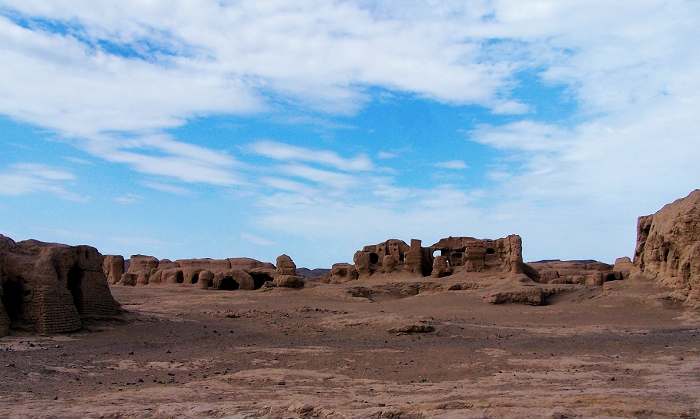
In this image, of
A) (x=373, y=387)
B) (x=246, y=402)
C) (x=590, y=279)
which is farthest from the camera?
(x=590, y=279)

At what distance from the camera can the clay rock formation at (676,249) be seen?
58.2 feet

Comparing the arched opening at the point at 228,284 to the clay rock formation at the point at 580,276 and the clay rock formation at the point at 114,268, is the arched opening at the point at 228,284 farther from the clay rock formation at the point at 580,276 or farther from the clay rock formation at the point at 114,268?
the clay rock formation at the point at 580,276

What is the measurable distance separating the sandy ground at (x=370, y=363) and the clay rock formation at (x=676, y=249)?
0.64 metres

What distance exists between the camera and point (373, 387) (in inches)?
307

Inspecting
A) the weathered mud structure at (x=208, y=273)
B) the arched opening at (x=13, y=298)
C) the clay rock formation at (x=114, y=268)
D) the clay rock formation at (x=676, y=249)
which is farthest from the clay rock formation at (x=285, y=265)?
the arched opening at (x=13, y=298)

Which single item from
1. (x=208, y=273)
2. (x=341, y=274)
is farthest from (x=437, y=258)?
(x=208, y=273)

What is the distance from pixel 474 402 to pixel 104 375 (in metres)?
5.98

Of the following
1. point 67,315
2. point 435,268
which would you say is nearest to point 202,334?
point 67,315

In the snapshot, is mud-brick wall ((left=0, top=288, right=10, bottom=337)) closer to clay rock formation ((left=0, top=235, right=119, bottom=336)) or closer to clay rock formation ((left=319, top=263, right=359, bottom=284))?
clay rock formation ((left=0, top=235, right=119, bottom=336))

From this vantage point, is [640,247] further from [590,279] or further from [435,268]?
[435,268]

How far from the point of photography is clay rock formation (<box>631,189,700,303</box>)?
698 inches

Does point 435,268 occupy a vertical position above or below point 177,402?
above

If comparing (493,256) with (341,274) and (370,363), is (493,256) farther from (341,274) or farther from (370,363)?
(370,363)

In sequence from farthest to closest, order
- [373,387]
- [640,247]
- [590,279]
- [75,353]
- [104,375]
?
[590,279] < [640,247] < [75,353] < [104,375] < [373,387]
